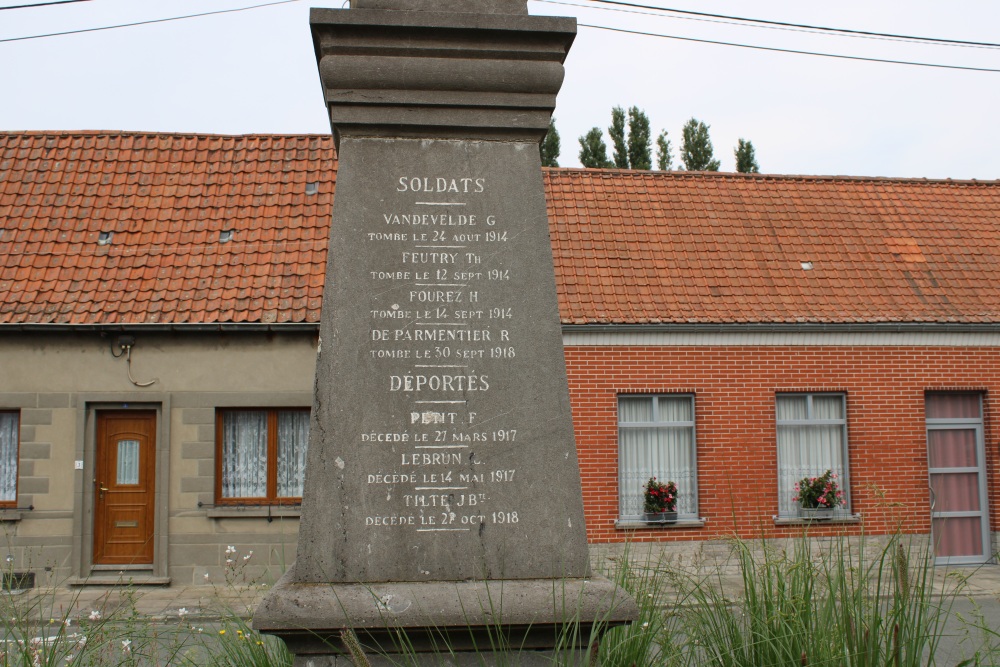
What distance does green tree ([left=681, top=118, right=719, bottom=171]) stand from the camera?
3188 cm

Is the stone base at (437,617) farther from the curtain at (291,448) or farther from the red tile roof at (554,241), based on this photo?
the curtain at (291,448)

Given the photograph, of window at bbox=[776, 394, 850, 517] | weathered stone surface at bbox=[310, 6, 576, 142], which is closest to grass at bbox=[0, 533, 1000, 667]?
weathered stone surface at bbox=[310, 6, 576, 142]

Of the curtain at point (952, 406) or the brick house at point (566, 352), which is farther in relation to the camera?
the curtain at point (952, 406)

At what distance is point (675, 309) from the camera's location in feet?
42.6

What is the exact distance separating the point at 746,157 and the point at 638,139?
11.6 feet

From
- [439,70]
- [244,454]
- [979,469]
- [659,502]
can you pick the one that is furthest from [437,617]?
[979,469]

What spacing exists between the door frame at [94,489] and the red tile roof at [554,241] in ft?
3.45

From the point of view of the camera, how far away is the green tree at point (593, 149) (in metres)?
30.4

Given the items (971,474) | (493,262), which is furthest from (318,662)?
(971,474)

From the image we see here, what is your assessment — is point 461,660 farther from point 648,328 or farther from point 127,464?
point 127,464

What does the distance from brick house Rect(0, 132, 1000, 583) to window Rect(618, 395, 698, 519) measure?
3cm

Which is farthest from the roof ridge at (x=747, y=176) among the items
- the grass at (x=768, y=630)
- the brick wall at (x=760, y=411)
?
the grass at (x=768, y=630)

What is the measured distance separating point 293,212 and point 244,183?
1059 millimetres

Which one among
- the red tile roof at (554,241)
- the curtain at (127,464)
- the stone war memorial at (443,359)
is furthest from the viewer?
the red tile roof at (554,241)
